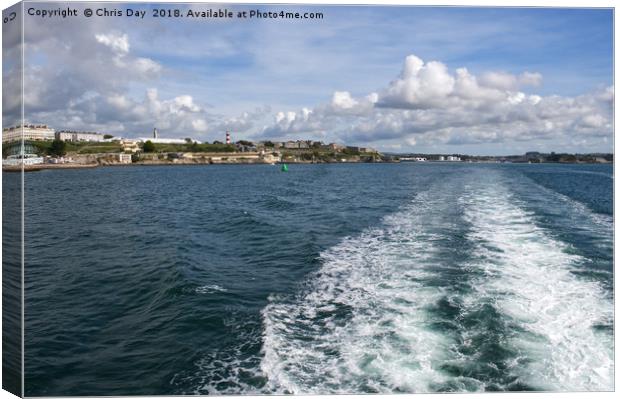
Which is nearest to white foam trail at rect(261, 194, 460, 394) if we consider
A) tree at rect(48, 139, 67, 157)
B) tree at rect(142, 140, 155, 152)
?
tree at rect(48, 139, 67, 157)

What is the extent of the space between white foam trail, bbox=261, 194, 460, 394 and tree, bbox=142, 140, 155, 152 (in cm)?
3318

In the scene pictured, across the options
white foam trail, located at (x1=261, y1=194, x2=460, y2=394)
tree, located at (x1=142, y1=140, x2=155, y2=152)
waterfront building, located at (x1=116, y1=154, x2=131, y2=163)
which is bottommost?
white foam trail, located at (x1=261, y1=194, x2=460, y2=394)

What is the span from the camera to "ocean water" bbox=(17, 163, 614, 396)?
19.9ft

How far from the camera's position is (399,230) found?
48.1 feet

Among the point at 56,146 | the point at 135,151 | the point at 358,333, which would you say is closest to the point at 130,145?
the point at 135,151

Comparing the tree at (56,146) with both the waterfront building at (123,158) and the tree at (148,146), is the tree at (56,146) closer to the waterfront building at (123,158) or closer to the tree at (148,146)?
the tree at (148,146)

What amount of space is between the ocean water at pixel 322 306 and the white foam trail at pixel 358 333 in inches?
1.0

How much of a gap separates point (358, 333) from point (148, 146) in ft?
124

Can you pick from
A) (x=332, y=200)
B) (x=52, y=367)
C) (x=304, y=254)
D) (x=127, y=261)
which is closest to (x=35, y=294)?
(x=127, y=261)

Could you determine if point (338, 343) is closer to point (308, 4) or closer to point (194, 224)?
point (308, 4)

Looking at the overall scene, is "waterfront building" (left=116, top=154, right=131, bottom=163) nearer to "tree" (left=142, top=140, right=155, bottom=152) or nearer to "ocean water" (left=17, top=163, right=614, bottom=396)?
"tree" (left=142, top=140, right=155, bottom=152)

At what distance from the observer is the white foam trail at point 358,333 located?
593cm

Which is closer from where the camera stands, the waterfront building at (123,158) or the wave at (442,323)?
the wave at (442,323)

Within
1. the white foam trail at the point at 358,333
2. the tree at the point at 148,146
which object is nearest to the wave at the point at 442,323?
the white foam trail at the point at 358,333
